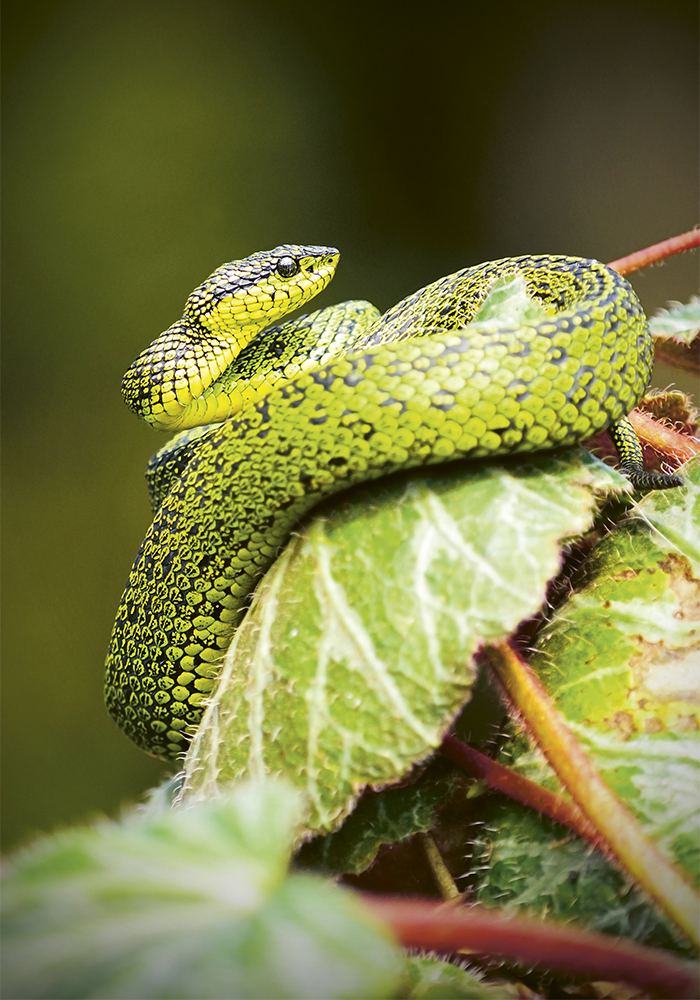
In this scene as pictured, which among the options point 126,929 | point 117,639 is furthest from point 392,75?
point 126,929

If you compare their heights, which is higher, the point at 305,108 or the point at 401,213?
the point at 305,108

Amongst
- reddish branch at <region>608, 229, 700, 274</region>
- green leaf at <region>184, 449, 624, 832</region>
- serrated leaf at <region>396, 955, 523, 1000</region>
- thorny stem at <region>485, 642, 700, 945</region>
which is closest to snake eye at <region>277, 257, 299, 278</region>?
reddish branch at <region>608, 229, 700, 274</region>

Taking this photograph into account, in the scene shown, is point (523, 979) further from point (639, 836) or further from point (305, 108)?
point (305, 108)

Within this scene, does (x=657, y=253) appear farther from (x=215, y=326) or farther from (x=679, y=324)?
(x=215, y=326)

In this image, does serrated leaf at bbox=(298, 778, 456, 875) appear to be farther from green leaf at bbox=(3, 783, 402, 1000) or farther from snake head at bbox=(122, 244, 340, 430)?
snake head at bbox=(122, 244, 340, 430)

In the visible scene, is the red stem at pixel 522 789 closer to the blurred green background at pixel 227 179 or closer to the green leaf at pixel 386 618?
the green leaf at pixel 386 618

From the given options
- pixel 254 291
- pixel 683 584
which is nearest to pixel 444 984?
pixel 683 584
